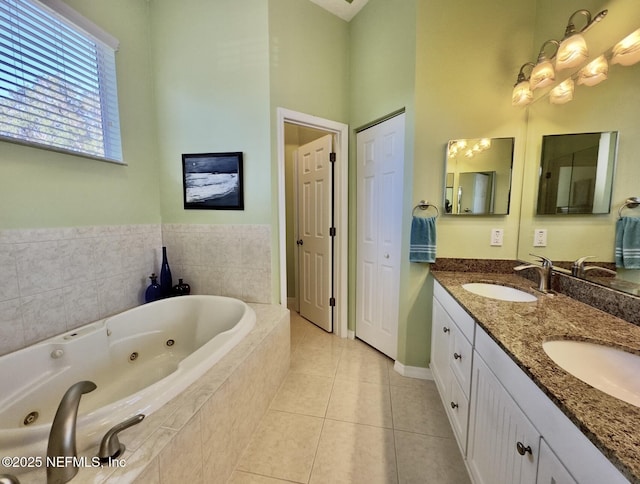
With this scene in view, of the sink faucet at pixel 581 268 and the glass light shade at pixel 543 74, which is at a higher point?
the glass light shade at pixel 543 74

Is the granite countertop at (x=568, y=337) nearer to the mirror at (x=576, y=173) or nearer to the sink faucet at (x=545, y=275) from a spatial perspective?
the sink faucet at (x=545, y=275)

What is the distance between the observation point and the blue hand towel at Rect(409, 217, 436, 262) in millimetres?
1749

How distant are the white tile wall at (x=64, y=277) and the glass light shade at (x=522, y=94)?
2.81m

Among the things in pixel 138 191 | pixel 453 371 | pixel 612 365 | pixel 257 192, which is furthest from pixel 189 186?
pixel 612 365

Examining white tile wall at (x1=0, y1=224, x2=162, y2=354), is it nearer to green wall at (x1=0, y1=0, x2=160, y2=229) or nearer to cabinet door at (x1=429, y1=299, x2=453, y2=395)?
green wall at (x1=0, y1=0, x2=160, y2=229)

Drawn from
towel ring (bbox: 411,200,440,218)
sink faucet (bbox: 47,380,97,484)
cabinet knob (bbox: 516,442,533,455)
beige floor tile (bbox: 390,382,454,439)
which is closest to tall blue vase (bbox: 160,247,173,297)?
sink faucet (bbox: 47,380,97,484)

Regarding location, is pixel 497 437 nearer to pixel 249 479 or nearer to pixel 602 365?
pixel 602 365

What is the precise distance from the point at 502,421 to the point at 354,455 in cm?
80

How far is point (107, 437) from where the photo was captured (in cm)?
73

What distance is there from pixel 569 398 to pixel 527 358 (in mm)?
172

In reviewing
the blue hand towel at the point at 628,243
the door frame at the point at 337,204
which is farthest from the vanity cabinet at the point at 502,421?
the door frame at the point at 337,204

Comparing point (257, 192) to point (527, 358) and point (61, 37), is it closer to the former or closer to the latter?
point (61, 37)

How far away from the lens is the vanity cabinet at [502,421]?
554 millimetres

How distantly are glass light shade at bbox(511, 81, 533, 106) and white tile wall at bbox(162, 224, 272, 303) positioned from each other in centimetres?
187
